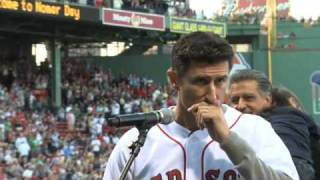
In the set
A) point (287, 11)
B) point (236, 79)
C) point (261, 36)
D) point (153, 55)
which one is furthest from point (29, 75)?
point (236, 79)

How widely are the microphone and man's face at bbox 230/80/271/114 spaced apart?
98 cm

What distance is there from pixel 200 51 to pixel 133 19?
80.4 feet

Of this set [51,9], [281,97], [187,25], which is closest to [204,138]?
[281,97]

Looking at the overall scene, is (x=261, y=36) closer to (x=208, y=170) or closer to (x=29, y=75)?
(x=29, y=75)

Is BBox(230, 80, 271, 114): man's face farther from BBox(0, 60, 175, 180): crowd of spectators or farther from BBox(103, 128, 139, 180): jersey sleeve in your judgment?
BBox(0, 60, 175, 180): crowd of spectators

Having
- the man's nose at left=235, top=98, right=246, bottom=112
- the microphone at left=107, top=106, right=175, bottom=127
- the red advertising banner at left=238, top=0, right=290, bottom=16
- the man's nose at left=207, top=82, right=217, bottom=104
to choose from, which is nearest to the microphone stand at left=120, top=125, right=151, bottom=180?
the microphone at left=107, top=106, right=175, bottom=127

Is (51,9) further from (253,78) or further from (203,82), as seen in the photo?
(203,82)

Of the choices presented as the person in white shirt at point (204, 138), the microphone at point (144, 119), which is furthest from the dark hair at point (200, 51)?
the microphone at point (144, 119)

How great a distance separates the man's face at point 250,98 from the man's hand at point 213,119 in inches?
46.2

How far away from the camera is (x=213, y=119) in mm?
2059

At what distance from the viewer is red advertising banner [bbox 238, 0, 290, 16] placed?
1522 inches

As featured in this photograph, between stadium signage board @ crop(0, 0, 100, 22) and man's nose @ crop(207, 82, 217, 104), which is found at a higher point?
stadium signage board @ crop(0, 0, 100, 22)

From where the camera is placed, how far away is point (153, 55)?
3441cm

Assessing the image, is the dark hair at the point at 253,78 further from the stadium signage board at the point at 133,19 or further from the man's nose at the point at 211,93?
the stadium signage board at the point at 133,19
